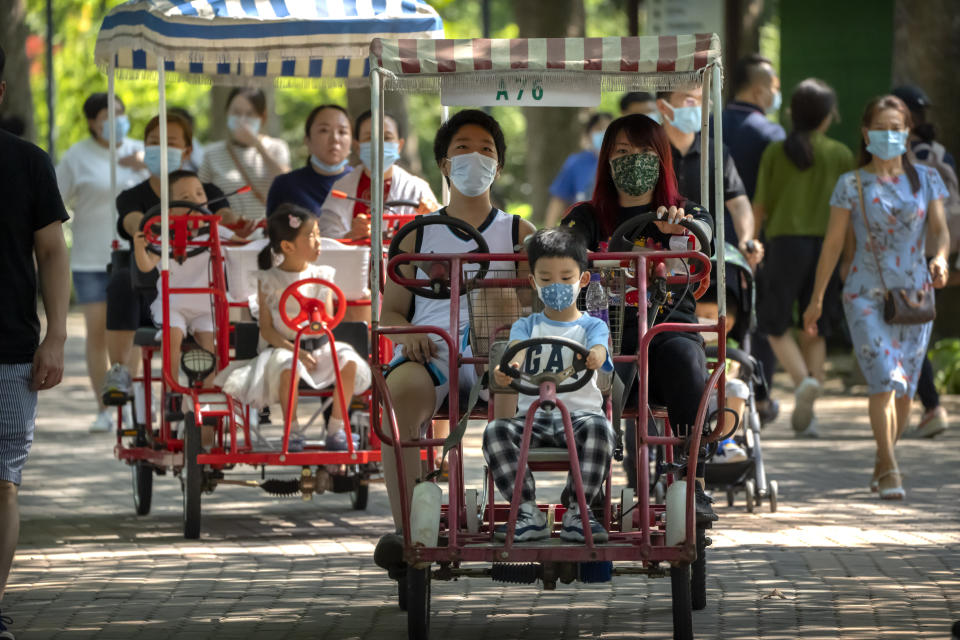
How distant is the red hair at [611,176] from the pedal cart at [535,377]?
150 mm

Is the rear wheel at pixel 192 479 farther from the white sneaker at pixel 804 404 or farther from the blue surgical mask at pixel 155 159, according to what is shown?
the white sneaker at pixel 804 404

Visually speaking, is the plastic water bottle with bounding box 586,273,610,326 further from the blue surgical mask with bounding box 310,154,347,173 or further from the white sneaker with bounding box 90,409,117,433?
the white sneaker with bounding box 90,409,117,433

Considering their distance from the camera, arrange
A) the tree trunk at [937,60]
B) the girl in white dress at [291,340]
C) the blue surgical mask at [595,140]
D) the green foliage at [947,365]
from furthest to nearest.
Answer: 1. the blue surgical mask at [595,140]
2. the tree trunk at [937,60]
3. the green foliage at [947,365]
4. the girl in white dress at [291,340]

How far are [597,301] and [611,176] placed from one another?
2.78 ft

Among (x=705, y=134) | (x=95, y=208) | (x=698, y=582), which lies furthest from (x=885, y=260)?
(x=95, y=208)

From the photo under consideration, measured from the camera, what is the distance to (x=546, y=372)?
604 cm

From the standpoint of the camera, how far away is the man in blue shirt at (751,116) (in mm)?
12203

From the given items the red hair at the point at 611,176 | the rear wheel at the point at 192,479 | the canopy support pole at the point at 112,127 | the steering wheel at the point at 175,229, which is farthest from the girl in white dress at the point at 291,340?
the red hair at the point at 611,176

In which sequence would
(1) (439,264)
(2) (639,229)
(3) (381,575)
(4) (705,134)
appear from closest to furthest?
(1) (439,264)
(2) (639,229)
(4) (705,134)
(3) (381,575)

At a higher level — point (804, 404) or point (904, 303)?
point (904, 303)

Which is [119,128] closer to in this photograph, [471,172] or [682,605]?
[471,172]

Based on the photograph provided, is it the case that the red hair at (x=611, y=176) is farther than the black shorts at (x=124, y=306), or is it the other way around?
the black shorts at (x=124, y=306)

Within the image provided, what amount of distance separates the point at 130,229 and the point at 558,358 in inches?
204

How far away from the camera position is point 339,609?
277 inches
